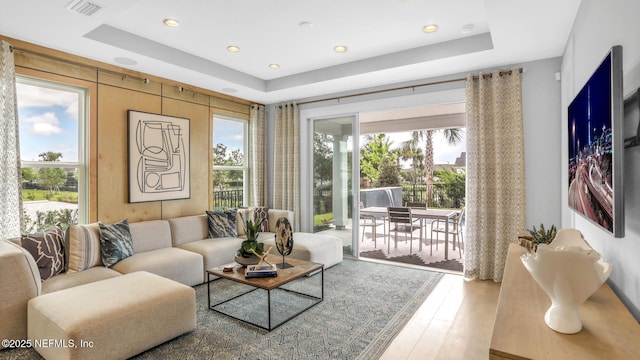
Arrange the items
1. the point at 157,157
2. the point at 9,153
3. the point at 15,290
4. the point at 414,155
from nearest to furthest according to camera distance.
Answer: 1. the point at 15,290
2. the point at 9,153
3. the point at 157,157
4. the point at 414,155

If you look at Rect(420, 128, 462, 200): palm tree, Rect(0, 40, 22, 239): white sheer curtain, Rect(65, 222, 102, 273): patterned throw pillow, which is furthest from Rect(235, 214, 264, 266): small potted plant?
Rect(420, 128, 462, 200): palm tree

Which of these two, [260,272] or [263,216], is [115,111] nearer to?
[263,216]

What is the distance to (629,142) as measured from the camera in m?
1.29

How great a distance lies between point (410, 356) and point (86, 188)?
12.1 feet

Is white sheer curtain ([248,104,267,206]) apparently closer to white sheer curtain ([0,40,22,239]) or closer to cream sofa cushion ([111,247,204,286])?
cream sofa cushion ([111,247,204,286])

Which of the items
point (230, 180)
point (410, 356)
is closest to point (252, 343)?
point (410, 356)

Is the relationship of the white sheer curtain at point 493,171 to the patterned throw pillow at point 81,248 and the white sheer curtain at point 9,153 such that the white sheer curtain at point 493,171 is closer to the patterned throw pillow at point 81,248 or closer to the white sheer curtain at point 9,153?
the patterned throw pillow at point 81,248

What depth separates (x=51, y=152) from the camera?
3.47 metres

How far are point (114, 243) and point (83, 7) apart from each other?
2.15 meters

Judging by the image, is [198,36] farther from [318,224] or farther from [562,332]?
[562,332]

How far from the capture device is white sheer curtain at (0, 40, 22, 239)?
2926 millimetres

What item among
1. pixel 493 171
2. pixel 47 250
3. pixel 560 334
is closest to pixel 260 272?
pixel 47 250

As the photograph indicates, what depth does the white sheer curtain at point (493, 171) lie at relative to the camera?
377 cm

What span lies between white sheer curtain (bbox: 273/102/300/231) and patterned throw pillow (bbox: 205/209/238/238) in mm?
1095
